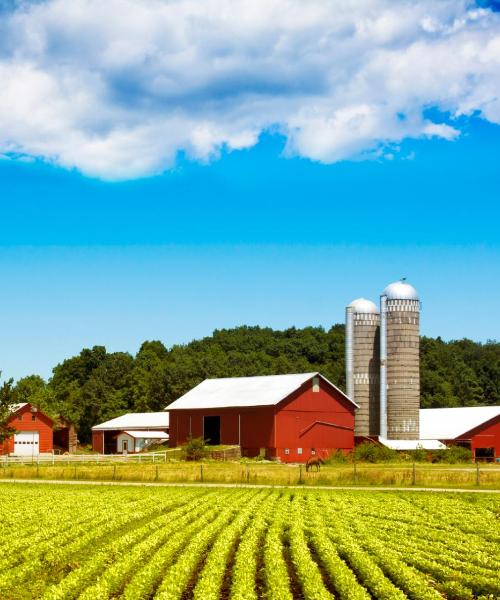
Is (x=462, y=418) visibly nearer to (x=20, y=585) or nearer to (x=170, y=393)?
(x=170, y=393)

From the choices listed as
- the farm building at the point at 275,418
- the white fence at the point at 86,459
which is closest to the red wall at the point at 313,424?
the farm building at the point at 275,418

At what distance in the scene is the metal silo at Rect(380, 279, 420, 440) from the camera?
75.7m

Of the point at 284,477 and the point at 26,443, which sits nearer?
the point at 284,477

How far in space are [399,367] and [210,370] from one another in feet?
150

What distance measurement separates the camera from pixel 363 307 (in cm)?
7862

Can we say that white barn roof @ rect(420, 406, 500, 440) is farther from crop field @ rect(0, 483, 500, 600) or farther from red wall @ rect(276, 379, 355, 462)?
crop field @ rect(0, 483, 500, 600)

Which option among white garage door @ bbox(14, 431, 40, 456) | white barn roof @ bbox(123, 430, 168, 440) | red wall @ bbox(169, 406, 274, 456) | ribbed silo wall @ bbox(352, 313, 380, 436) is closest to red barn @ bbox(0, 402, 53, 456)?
white garage door @ bbox(14, 431, 40, 456)

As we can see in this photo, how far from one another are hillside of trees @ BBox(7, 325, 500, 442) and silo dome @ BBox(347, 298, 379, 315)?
41.4 meters

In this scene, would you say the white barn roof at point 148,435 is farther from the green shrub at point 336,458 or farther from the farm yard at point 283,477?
the farm yard at point 283,477

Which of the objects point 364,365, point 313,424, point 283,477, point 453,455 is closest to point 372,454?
point 453,455

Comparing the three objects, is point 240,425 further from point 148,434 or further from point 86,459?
point 148,434

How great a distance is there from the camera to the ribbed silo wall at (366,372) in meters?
77.9

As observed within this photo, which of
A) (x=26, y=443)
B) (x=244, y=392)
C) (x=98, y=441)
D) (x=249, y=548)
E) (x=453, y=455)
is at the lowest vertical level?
(x=98, y=441)

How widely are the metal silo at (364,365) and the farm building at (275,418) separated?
93.5 inches
